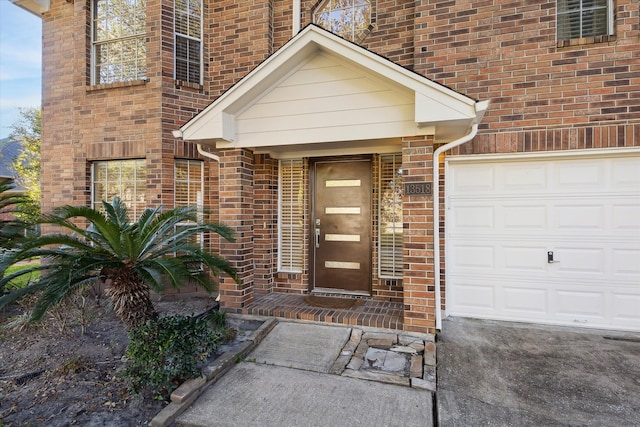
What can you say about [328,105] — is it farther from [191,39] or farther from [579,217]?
[579,217]

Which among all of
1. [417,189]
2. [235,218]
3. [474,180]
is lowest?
[235,218]

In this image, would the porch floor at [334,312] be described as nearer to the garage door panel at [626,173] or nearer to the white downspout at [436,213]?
the white downspout at [436,213]

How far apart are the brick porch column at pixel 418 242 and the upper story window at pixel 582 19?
2.60 meters

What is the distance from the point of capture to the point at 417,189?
13.0 ft

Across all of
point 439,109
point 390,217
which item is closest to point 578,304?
point 390,217

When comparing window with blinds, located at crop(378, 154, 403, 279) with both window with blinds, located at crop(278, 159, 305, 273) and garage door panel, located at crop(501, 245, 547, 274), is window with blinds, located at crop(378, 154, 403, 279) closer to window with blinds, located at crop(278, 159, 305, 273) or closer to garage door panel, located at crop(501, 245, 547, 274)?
window with blinds, located at crop(278, 159, 305, 273)

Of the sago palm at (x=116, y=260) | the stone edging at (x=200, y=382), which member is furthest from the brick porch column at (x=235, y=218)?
the sago palm at (x=116, y=260)

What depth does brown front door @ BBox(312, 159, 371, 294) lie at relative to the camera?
520 cm

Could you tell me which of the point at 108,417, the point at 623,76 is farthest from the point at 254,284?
the point at 623,76

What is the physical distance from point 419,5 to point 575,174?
3.25 m

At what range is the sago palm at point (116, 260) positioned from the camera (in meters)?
2.92

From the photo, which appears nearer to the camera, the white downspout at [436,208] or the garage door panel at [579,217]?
the white downspout at [436,208]

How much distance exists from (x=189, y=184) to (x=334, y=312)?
11.7ft

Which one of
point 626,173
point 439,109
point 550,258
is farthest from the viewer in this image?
point 550,258
